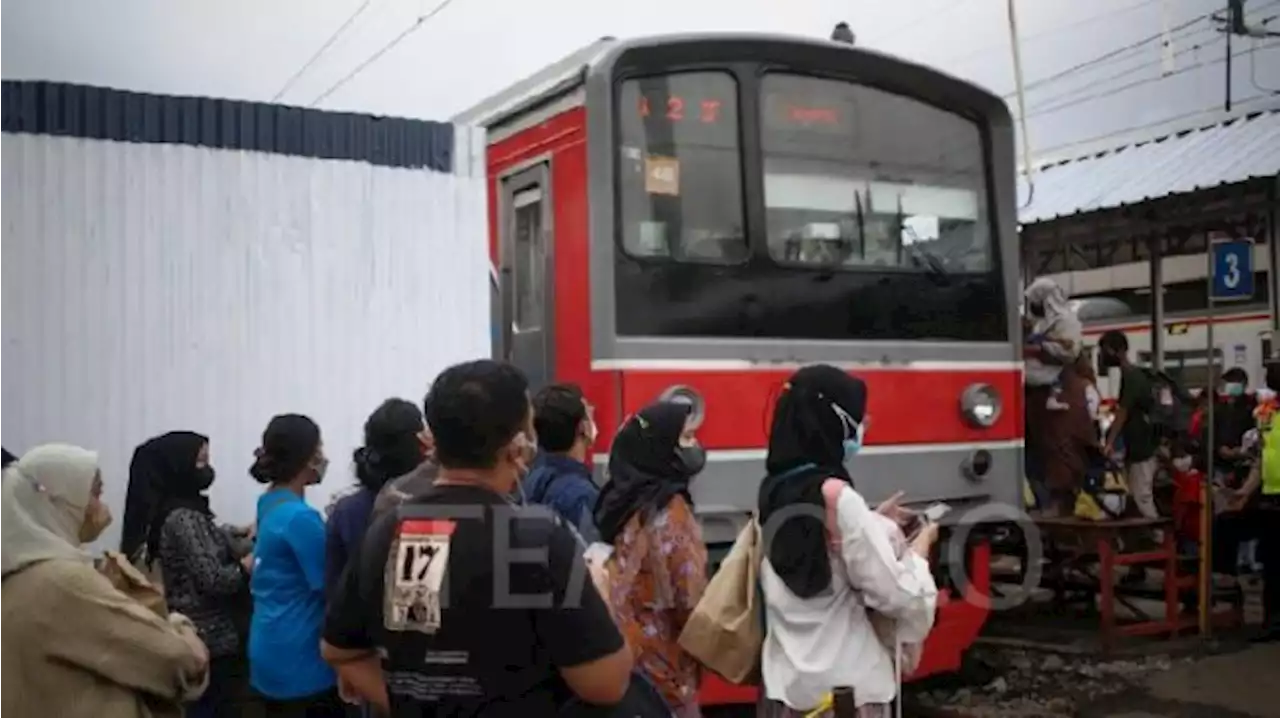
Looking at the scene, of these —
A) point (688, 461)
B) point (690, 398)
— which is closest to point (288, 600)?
point (688, 461)

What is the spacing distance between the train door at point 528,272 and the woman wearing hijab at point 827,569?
2301 millimetres

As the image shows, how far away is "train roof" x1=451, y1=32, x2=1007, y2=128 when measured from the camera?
5.65 m

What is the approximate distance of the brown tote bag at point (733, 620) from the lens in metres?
3.65

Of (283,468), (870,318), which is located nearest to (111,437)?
(283,468)

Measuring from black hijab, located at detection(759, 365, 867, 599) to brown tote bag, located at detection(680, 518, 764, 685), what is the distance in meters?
0.10

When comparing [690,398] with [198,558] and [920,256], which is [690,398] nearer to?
[920,256]

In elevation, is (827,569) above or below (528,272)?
below

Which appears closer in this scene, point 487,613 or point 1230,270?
point 487,613

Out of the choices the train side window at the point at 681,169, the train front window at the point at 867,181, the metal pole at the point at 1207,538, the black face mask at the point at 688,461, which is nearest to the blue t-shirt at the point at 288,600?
the black face mask at the point at 688,461

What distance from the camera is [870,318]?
20.1ft

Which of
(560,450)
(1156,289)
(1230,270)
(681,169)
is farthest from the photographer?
(1156,289)

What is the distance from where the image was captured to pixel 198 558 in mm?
4227

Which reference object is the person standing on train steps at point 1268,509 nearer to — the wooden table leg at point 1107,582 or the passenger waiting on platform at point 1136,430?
the passenger waiting on platform at point 1136,430

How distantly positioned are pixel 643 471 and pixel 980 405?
3.15 metres
